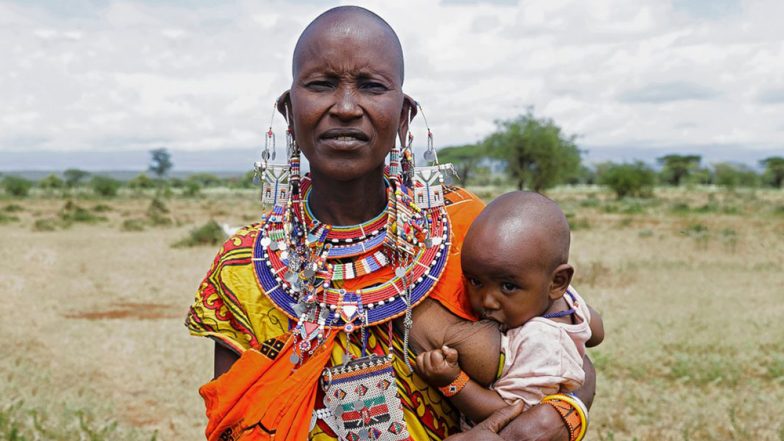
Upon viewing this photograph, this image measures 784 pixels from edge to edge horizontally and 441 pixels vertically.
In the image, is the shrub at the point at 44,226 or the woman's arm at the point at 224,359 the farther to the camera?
the shrub at the point at 44,226

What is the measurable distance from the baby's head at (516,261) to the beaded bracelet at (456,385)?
7.1 inches

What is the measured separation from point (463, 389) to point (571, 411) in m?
0.28

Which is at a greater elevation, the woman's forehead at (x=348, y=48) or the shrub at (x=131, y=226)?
the woman's forehead at (x=348, y=48)

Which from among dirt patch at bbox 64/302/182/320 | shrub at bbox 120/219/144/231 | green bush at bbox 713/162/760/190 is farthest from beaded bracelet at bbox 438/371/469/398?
green bush at bbox 713/162/760/190

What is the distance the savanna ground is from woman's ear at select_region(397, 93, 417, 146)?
349 cm

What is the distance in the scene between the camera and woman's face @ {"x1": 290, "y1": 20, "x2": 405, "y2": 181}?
1.93m

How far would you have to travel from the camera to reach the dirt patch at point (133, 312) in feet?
33.3

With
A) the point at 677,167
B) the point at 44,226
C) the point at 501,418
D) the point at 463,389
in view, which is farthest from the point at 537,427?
the point at 677,167

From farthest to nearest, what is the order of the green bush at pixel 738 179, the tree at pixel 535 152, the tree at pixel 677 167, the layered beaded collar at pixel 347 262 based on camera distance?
the tree at pixel 677 167 → the green bush at pixel 738 179 → the tree at pixel 535 152 → the layered beaded collar at pixel 347 262

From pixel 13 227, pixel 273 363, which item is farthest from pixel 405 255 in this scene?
pixel 13 227

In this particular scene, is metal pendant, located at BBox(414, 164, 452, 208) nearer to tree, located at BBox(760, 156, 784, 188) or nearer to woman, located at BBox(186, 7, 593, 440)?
woman, located at BBox(186, 7, 593, 440)

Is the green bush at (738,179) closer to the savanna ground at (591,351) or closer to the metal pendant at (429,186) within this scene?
the savanna ground at (591,351)

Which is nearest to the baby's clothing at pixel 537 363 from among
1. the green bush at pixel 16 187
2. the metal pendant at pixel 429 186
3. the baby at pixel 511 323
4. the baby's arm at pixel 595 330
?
the baby at pixel 511 323

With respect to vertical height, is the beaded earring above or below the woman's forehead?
below
